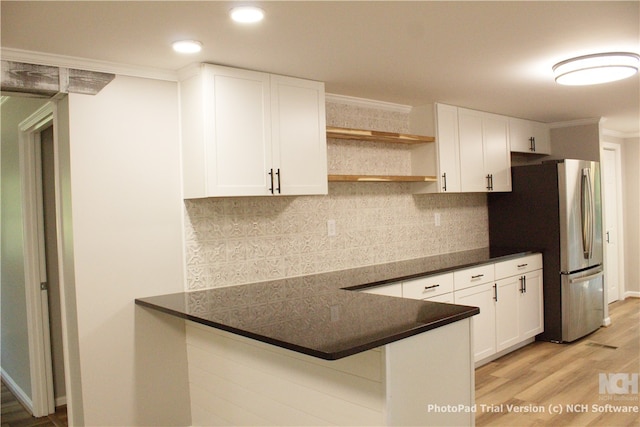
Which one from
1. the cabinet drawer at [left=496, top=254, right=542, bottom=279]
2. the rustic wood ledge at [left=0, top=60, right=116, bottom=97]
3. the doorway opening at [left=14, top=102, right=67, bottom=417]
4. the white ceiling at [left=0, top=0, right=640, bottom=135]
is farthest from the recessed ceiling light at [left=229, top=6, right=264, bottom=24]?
the cabinet drawer at [left=496, top=254, right=542, bottom=279]

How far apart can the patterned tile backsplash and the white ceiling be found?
29.1 inches

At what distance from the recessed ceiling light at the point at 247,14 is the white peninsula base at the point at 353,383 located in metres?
1.43

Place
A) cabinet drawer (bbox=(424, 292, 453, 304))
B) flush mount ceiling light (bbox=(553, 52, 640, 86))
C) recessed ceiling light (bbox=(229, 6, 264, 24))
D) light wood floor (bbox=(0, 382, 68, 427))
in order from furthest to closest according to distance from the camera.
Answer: cabinet drawer (bbox=(424, 292, 453, 304))
light wood floor (bbox=(0, 382, 68, 427))
flush mount ceiling light (bbox=(553, 52, 640, 86))
recessed ceiling light (bbox=(229, 6, 264, 24))

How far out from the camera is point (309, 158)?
126 inches

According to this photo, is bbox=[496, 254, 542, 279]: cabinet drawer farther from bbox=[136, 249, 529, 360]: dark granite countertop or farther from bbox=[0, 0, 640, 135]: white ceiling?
bbox=[0, 0, 640, 135]: white ceiling

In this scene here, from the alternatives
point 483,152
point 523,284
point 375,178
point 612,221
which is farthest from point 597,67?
point 612,221

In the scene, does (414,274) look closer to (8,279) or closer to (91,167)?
(91,167)

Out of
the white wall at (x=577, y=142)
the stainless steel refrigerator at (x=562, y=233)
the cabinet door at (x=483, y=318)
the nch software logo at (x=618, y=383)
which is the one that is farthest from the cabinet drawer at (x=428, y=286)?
the white wall at (x=577, y=142)

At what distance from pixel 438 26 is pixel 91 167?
6.25 ft

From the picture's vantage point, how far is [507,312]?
441 cm

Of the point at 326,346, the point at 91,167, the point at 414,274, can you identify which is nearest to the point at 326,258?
the point at 414,274

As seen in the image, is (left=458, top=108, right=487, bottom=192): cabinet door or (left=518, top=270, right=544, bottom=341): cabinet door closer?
(left=458, top=108, right=487, bottom=192): cabinet door

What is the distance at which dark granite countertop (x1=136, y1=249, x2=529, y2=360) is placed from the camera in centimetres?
180

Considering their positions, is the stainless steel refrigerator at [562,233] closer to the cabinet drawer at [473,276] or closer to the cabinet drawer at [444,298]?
the cabinet drawer at [473,276]
